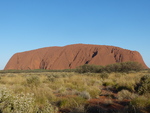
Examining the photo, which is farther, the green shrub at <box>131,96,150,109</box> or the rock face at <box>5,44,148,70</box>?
the rock face at <box>5,44,148,70</box>

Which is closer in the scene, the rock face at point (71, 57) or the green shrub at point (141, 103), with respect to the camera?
the green shrub at point (141, 103)

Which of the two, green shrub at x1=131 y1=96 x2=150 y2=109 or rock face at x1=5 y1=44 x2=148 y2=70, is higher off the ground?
green shrub at x1=131 y1=96 x2=150 y2=109

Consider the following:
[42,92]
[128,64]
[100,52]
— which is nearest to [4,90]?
[42,92]

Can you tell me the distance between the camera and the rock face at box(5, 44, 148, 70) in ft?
214

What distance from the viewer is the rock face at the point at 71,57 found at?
214ft

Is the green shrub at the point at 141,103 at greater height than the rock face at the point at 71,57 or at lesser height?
greater

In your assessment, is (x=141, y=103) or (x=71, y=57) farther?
(x=71, y=57)

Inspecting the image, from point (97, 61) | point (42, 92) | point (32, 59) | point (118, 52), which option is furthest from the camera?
point (32, 59)

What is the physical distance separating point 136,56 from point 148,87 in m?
62.6

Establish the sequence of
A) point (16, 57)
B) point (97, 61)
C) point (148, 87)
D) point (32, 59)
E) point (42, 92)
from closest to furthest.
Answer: point (42, 92) < point (148, 87) < point (97, 61) < point (32, 59) < point (16, 57)

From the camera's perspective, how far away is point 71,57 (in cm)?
7375

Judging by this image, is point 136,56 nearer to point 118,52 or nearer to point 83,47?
point 118,52

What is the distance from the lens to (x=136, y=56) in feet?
220

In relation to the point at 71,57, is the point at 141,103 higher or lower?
higher
